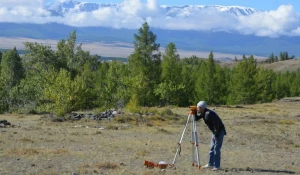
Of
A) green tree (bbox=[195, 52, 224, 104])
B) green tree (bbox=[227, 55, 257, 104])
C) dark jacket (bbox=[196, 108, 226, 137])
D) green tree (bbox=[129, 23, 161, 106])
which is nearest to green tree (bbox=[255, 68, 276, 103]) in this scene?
green tree (bbox=[227, 55, 257, 104])

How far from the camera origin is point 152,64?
64.4m

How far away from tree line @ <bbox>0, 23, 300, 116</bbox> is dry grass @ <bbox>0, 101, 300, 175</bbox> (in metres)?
17.9

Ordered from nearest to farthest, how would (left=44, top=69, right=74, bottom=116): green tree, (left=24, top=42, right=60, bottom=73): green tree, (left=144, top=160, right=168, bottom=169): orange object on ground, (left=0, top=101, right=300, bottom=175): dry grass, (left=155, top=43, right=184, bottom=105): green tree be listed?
(left=144, top=160, right=168, bottom=169): orange object on ground < (left=0, top=101, right=300, bottom=175): dry grass < (left=44, top=69, right=74, bottom=116): green tree < (left=155, top=43, right=184, bottom=105): green tree < (left=24, top=42, right=60, bottom=73): green tree

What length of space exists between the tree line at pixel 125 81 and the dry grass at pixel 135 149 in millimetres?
17869

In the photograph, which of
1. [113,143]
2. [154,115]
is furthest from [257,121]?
[113,143]

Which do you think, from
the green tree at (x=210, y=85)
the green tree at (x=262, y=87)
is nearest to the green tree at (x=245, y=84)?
the green tree at (x=262, y=87)

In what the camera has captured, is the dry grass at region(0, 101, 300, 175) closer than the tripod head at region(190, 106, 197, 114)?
No

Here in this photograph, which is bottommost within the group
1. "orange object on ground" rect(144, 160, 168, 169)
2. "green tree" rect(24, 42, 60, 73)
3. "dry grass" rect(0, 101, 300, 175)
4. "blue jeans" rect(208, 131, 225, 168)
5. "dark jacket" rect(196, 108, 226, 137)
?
"dry grass" rect(0, 101, 300, 175)

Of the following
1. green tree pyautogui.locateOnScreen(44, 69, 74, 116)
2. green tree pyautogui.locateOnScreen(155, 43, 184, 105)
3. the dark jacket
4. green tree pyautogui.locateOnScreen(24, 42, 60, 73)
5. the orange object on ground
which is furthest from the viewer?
green tree pyautogui.locateOnScreen(24, 42, 60, 73)

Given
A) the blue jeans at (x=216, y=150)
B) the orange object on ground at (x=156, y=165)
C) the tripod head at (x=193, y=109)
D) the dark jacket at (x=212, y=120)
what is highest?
the tripod head at (x=193, y=109)

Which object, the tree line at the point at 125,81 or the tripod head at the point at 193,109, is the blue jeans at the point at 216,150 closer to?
the tripod head at the point at 193,109

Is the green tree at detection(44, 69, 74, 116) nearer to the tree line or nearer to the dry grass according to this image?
the tree line

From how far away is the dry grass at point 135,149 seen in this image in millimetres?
14406

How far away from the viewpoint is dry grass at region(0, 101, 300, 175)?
14406 mm
